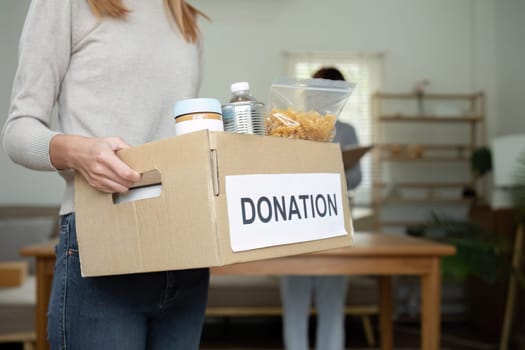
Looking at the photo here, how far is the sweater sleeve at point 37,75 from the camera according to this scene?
24.0 inches

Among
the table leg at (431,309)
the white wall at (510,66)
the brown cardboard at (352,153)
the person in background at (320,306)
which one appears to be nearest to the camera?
the table leg at (431,309)

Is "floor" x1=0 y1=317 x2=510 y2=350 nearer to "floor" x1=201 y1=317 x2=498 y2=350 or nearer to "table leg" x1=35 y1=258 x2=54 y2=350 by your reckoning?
"floor" x1=201 y1=317 x2=498 y2=350

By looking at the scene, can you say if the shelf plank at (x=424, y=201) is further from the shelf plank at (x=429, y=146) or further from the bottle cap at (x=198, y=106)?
the bottle cap at (x=198, y=106)

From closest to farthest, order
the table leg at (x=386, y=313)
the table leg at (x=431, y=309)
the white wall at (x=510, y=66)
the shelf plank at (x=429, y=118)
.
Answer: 1. the table leg at (x=431, y=309)
2. the table leg at (x=386, y=313)
3. the shelf plank at (x=429, y=118)
4. the white wall at (x=510, y=66)

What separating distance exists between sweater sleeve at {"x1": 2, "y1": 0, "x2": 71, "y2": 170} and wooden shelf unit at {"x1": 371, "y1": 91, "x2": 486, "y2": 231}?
11.9 feet

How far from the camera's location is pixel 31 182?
3891 mm

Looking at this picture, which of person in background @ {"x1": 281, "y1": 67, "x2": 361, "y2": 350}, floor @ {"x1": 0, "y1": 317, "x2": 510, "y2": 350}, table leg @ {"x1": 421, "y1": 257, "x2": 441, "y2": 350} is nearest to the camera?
table leg @ {"x1": 421, "y1": 257, "x2": 441, "y2": 350}

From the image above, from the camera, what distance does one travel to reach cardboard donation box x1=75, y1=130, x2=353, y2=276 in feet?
1.71

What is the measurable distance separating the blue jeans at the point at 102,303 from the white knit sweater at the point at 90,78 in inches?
3.2

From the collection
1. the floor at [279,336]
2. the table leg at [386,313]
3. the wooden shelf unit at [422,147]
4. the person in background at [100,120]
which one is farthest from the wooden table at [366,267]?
the wooden shelf unit at [422,147]

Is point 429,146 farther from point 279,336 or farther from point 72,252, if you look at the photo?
point 72,252

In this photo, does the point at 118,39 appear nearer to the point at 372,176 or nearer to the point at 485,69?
the point at 372,176

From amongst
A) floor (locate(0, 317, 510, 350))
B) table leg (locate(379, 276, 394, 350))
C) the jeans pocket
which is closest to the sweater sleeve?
the jeans pocket

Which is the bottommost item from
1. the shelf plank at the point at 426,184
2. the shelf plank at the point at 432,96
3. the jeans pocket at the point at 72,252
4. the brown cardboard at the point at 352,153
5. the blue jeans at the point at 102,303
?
the shelf plank at the point at 426,184
